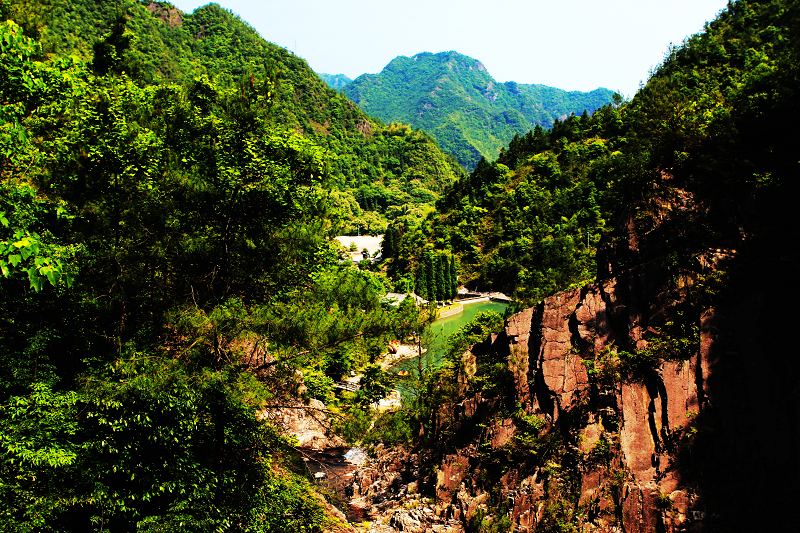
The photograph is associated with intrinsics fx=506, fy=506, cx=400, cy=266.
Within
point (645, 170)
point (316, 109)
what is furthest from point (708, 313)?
point (316, 109)

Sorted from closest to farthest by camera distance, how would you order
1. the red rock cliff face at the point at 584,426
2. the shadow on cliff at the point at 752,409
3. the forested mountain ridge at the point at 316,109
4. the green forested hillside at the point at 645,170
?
the shadow on cliff at the point at 752,409 → the red rock cliff face at the point at 584,426 → the green forested hillside at the point at 645,170 → the forested mountain ridge at the point at 316,109

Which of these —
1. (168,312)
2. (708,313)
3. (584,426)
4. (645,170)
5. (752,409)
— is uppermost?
(645,170)

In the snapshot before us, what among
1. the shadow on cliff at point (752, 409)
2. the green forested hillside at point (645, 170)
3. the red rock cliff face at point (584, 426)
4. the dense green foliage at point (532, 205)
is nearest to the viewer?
the shadow on cliff at point (752, 409)

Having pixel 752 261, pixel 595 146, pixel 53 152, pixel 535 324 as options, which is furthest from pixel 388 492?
pixel 595 146

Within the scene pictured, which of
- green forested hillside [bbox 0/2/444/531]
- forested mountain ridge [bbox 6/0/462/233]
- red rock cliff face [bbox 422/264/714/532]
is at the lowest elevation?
red rock cliff face [bbox 422/264/714/532]

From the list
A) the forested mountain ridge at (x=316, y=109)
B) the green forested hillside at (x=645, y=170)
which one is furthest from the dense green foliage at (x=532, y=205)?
the forested mountain ridge at (x=316, y=109)

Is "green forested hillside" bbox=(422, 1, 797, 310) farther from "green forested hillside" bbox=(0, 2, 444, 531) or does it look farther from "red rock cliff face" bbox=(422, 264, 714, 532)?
"green forested hillside" bbox=(0, 2, 444, 531)

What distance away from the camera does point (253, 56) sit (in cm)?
13862

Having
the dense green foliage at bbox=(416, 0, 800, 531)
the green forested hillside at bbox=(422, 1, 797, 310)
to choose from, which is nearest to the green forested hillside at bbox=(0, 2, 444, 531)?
the dense green foliage at bbox=(416, 0, 800, 531)

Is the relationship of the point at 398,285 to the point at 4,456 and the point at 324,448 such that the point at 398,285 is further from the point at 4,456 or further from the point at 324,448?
the point at 4,456

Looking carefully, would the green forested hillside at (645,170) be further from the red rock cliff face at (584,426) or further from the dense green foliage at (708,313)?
the red rock cliff face at (584,426)

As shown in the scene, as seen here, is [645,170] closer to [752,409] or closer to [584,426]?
[752,409]

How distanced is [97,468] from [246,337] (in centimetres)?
286

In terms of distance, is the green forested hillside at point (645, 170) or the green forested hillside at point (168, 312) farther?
the green forested hillside at point (645, 170)
